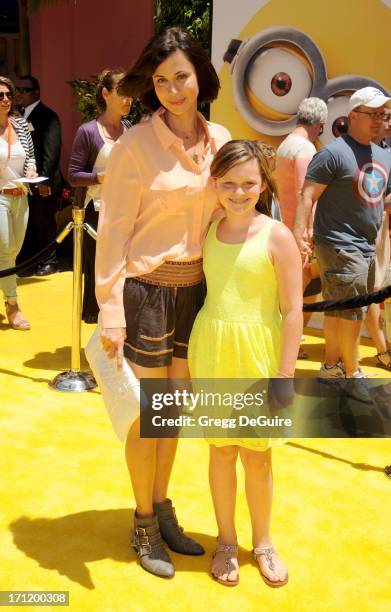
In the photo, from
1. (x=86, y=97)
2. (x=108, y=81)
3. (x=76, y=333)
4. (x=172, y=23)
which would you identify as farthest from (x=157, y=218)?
(x=172, y=23)

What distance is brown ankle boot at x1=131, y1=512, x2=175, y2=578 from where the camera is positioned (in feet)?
8.48

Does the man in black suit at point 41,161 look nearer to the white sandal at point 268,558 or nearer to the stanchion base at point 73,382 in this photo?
the stanchion base at point 73,382

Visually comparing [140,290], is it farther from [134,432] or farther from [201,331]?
[134,432]

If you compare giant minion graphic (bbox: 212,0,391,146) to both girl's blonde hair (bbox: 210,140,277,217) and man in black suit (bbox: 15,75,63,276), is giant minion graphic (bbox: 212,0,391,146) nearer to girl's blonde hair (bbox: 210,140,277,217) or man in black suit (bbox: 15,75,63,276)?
man in black suit (bbox: 15,75,63,276)

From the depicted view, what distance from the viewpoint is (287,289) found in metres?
2.28

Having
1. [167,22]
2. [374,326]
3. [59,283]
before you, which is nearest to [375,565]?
[374,326]

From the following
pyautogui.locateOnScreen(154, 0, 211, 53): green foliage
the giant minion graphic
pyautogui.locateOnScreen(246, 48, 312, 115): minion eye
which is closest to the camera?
the giant minion graphic

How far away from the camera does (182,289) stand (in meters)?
2.44

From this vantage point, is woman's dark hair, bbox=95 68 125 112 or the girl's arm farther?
woman's dark hair, bbox=95 68 125 112

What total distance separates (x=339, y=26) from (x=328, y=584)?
13.6 ft

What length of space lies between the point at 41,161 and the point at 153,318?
18.4ft

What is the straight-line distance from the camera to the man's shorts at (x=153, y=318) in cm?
240

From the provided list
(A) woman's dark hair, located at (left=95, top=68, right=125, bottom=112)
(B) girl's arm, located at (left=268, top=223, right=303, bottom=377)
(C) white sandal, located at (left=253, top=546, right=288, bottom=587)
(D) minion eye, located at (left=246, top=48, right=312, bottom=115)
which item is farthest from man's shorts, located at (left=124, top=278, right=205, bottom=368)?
(D) minion eye, located at (left=246, top=48, right=312, bottom=115)

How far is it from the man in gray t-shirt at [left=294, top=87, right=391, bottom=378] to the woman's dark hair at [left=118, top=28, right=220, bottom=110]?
164cm
